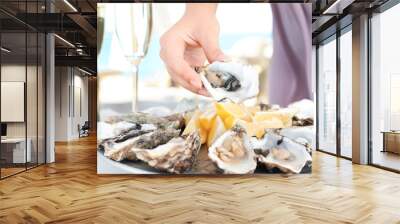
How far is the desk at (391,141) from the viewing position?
6941 mm

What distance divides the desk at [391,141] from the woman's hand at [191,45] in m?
3.38

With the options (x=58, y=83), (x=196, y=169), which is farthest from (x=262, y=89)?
(x=58, y=83)

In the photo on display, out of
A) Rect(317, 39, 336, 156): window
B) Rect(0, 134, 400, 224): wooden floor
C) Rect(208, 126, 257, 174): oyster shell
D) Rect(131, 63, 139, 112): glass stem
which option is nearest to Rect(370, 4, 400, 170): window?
Rect(0, 134, 400, 224): wooden floor

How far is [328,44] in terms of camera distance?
10.4 metres

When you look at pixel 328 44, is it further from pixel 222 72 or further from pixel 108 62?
pixel 108 62

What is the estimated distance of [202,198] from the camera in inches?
188

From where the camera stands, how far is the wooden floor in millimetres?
3902

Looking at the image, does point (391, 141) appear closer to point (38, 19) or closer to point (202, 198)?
point (202, 198)

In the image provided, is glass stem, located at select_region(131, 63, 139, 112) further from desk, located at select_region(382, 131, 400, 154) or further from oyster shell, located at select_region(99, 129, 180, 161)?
desk, located at select_region(382, 131, 400, 154)

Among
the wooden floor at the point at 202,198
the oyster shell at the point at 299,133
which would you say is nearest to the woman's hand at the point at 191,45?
the oyster shell at the point at 299,133

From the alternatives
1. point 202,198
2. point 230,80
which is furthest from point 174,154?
point 202,198

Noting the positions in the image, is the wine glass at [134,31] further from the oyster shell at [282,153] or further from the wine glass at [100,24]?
the oyster shell at [282,153]

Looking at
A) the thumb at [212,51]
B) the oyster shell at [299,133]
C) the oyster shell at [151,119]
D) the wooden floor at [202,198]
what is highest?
the thumb at [212,51]

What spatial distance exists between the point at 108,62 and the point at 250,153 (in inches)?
107
